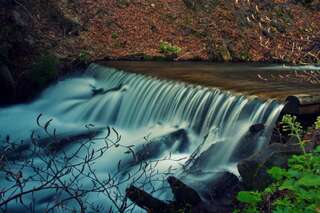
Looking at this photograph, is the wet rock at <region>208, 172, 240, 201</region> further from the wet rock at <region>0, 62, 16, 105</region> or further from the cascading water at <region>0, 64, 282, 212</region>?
the wet rock at <region>0, 62, 16, 105</region>

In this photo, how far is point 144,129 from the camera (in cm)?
937

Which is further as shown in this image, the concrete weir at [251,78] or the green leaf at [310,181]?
the concrete weir at [251,78]

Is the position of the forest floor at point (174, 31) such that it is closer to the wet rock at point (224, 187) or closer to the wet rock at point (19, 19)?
the wet rock at point (19, 19)

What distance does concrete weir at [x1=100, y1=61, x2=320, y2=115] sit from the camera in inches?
284

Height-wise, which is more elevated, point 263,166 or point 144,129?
point 263,166

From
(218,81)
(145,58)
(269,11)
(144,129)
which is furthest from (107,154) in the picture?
(269,11)

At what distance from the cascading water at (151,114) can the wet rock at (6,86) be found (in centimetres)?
34

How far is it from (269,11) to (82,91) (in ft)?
26.6

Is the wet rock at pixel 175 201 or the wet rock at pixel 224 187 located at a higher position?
the wet rock at pixel 224 187

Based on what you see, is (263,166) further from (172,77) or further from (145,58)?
(145,58)

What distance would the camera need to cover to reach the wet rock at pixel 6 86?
37.2 feet

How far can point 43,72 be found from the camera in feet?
38.0

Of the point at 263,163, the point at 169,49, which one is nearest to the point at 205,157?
the point at 263,163

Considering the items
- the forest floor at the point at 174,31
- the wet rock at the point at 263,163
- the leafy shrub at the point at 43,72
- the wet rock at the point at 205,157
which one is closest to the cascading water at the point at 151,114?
the wet rock at the point at 205,157
